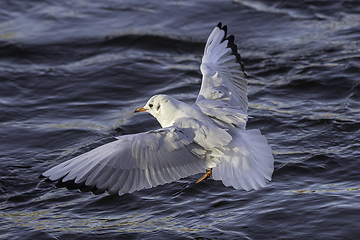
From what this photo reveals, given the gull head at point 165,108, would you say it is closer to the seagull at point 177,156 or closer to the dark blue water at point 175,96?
the seagull at point 177,156

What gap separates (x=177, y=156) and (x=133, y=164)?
442 millimetres

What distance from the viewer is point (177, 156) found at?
188 inches

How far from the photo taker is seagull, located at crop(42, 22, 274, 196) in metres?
4.58

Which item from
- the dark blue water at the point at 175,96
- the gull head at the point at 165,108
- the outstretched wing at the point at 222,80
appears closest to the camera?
the dark blue water at the point at 175,96

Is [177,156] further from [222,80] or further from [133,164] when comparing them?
[222,80]

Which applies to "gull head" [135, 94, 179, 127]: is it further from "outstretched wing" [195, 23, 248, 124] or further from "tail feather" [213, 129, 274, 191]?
"tail feather" [213, 129, 274, 191]

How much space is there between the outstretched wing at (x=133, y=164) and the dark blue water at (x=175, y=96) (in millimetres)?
684

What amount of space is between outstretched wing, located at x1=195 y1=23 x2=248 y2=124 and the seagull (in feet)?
0.11

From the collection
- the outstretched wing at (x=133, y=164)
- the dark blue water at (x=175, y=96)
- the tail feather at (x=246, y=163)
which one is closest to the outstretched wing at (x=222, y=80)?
the tail feather at (x=246, y=163)

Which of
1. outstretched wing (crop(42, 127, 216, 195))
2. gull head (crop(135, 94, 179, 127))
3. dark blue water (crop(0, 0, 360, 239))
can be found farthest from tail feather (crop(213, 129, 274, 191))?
gull head (crop(135, 94, 179, 127))

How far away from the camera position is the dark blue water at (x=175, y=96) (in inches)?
204

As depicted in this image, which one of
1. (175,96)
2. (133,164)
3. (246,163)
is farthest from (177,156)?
(175,96)

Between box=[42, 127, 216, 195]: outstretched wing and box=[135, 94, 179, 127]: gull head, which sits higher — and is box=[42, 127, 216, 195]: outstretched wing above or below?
below

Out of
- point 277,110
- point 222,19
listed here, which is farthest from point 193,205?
point 222,19
